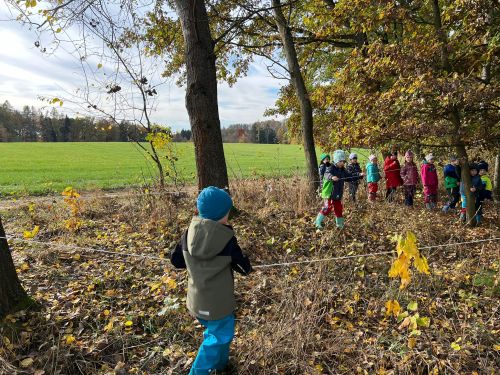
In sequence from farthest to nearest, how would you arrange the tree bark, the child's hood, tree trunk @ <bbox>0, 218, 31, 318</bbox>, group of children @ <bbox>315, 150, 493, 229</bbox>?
group of children @ <bbox>315, 150, 493, 229</bbox> < the tree bark < tree trunk @ <bbox>0, 218, 31, 318</bbox> < the child's hood

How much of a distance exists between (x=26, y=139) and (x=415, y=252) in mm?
80546

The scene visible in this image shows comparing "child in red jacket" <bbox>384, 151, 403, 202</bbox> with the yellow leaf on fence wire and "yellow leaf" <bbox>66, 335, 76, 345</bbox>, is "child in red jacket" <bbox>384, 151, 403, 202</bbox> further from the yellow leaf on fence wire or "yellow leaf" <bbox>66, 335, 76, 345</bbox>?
"yellow leaf" <bbox>66, 335, 76, 345</bbox>

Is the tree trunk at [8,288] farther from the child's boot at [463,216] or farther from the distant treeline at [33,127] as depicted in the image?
the distant treeline at [33,127]

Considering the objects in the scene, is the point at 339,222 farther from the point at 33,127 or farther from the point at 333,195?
the point at 33,127

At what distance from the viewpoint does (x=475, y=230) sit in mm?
6969

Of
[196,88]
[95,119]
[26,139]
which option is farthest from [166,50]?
[26,139]

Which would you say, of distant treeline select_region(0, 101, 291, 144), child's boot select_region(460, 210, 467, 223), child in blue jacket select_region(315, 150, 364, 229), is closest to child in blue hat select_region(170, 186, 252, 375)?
child in blue jacket select_region(315, 150, 364, 229)

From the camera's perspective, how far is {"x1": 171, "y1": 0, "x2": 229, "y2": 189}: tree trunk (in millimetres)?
6156

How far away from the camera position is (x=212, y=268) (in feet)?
9.24

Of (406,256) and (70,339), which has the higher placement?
(406,256)

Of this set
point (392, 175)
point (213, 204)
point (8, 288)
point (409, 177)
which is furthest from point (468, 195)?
point (8, 288)

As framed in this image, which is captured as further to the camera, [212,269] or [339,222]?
[339,222]

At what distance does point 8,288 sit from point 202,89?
13.8ft

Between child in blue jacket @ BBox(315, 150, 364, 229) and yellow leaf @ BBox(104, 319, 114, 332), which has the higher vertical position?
child in blue jacket @ BBox(315, 150, 364, 229)
